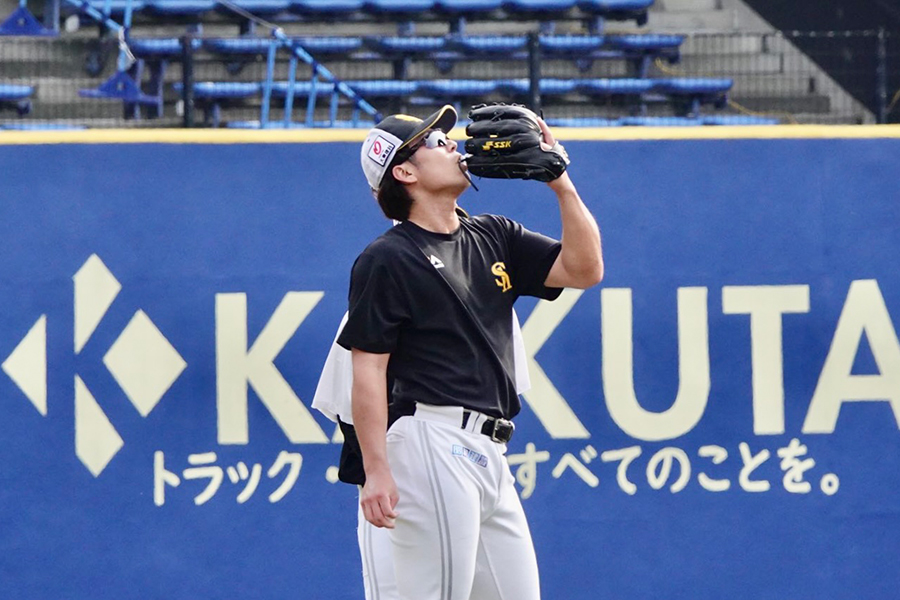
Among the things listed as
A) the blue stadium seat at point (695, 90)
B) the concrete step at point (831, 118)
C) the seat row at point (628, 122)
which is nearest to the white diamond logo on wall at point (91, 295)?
the seat row at point (628, 122)

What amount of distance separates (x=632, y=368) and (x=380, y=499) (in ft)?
5.67

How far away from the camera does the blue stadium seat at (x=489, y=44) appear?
841 cm

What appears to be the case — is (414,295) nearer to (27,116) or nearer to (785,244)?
(785,244)

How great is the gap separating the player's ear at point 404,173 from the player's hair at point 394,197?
0.01 meters

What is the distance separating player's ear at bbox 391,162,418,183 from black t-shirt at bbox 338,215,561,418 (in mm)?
115

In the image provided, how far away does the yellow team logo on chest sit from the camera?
336cm

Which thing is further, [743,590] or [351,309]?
[743,590]

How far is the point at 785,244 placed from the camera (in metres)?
4.58

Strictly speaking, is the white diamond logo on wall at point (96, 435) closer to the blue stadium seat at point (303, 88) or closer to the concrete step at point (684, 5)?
the blue stadium seat at point (303, 88)

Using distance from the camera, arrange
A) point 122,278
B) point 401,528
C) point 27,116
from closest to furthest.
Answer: point 401,528
point 122,278
point 27,116

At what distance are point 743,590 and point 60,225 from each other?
106 inches

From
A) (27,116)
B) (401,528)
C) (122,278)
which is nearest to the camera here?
(401,528)

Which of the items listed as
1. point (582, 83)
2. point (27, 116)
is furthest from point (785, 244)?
point (27, 116)

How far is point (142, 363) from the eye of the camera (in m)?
4.55
